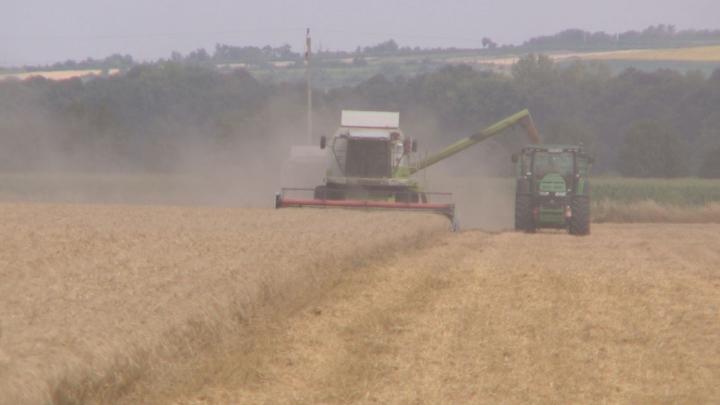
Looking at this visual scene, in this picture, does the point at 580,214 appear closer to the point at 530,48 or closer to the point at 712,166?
the point at 712,166

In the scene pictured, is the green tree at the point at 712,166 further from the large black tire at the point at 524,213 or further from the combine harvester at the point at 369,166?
the large black tire at the point at 524,213

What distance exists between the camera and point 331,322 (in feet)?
39.4

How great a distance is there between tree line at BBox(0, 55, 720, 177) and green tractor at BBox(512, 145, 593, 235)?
22.9 meters

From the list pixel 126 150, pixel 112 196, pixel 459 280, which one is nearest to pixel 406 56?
pixel 126 150

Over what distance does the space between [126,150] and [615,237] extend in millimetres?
39164

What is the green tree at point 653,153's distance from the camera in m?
66.4

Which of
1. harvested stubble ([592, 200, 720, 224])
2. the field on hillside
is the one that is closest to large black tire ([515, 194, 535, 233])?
the field on hillside

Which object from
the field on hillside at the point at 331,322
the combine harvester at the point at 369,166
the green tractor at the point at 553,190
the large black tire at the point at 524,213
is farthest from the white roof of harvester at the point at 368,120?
the field on hillside at the point at 331,322

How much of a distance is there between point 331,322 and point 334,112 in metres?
59.9

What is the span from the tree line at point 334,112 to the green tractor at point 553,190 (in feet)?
75.0

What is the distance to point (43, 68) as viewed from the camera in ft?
359

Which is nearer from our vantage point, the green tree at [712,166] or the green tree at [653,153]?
the green tree at [712,166]

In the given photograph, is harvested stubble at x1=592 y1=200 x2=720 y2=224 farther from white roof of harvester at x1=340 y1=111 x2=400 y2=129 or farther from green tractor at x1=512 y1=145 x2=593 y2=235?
green tractor at x1=512 y1=145 x2=593 y2=235

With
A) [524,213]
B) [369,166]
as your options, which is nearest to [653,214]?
[369,166]
